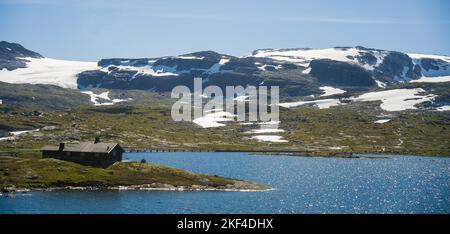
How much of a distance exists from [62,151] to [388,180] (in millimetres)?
85911

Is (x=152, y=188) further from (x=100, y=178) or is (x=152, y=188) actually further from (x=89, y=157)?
(x=89, y=157)

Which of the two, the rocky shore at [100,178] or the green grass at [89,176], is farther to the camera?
the green grass at [89,176]

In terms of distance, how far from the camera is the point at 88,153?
138 meters

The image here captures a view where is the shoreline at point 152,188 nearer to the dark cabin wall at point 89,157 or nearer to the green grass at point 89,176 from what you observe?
the green grass at point 89,176

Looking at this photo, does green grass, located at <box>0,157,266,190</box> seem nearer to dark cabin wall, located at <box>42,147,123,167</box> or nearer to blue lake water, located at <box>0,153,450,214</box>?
dark cabin wall, located at <box>42,147,123,167</box>

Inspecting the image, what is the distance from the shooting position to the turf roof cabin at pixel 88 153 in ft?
447

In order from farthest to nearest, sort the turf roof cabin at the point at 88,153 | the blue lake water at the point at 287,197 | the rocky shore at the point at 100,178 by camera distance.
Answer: the turf roof cabin at the point at 88,153
the rocky shore at the point at 100,178
the blue lake water at the point at 287,197

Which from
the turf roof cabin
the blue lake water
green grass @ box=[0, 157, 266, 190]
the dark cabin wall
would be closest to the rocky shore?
green grass @ box=[0, 157, 266, 190]

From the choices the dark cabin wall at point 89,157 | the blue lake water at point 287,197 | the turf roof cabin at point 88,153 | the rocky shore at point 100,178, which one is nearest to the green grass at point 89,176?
the rocky shore at point 100,178

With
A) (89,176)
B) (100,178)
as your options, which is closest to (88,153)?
(89,176)

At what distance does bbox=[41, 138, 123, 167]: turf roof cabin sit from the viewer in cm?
13625

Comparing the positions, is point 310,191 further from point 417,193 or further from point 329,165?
point 329,165
